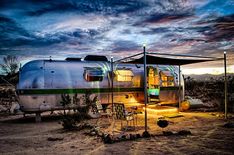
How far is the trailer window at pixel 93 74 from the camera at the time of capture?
45.3ft

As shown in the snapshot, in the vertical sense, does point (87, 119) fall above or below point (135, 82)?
below

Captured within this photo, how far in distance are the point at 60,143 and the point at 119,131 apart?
246 centimetres

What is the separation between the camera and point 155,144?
7449 millimetres

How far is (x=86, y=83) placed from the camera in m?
13.7

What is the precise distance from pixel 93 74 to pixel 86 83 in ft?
2.07

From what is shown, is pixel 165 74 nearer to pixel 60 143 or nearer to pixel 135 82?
pixel 135 82

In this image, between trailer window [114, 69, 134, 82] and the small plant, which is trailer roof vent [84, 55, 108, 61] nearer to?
trailer window [114, 69, 134, 82]

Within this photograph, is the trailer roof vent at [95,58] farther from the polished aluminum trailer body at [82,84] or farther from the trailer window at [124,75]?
the trailer window at [124,75]

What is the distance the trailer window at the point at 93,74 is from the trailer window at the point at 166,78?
159 inches

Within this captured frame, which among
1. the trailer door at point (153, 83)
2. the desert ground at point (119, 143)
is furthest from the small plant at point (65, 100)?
the trailer door at point (153, 83)

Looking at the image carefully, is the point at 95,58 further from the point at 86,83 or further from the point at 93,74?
the point at 86,83

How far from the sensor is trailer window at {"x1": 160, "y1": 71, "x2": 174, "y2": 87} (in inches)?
629

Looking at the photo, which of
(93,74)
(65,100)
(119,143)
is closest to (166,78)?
(93,74)

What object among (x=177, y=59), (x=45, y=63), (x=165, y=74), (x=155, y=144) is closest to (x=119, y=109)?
(x=155, y=144)
